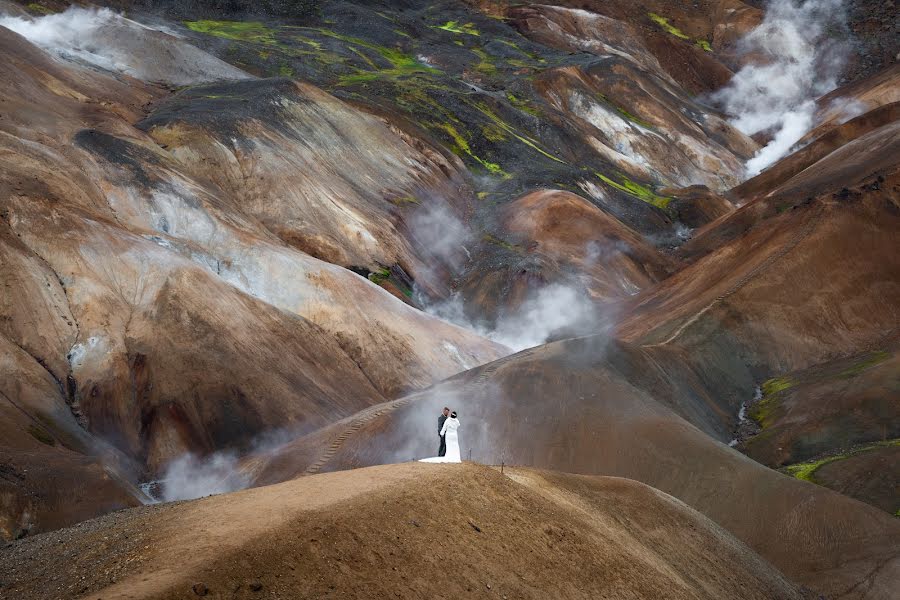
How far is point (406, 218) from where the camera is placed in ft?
222

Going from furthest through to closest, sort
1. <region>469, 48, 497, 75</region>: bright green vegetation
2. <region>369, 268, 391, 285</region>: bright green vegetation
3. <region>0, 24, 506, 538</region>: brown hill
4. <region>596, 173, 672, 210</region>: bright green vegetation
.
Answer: <region>469, 48, 497, 75</region>: bright green vegetation
<region>596, 173, 672, 210</region>: bright green vegetation
<region>369, 268, 391, 285</region>: bright green vegetation
<region>0, 24, 506, 538</region>: brown hill

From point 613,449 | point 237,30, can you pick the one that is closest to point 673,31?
point 237,30

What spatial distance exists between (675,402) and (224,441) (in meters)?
18.0

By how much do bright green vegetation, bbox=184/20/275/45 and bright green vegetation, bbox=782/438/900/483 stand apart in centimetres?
6956

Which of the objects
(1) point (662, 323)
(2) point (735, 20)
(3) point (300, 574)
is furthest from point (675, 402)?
(2) point (735, 20)

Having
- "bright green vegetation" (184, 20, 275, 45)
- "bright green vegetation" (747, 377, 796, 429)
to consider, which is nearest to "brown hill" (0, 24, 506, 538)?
"bright green vegetation" (747, 377, 796, 429)

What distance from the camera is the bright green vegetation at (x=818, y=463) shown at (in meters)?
38.2

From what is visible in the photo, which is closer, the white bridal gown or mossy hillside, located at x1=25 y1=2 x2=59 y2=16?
the white bridal gown

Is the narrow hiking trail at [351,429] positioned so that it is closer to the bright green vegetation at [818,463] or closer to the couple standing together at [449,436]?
the couple standing together at [449,436]

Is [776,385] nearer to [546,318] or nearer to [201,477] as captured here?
[546,318]

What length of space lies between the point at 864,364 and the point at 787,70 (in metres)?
95.6

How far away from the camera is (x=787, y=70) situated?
132250 millimetres

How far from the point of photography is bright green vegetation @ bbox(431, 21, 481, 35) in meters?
125

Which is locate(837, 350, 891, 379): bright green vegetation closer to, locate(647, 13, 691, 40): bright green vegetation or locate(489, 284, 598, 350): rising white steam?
locate(489, 284, 598, 350): rising white steam
